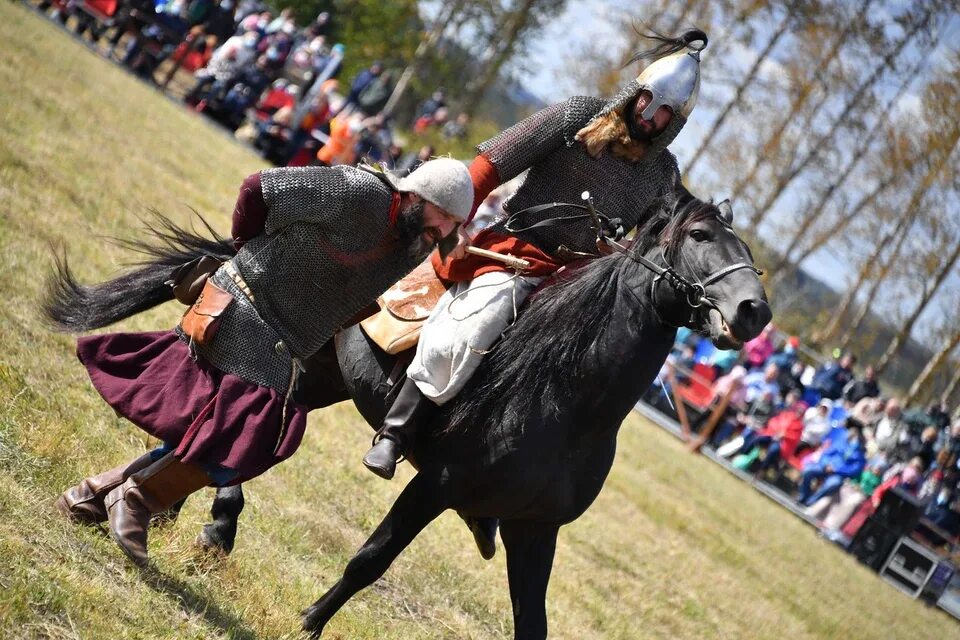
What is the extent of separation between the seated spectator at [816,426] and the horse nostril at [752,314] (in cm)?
1370

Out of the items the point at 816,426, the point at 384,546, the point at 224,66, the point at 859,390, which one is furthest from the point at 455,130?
the point at 384,546

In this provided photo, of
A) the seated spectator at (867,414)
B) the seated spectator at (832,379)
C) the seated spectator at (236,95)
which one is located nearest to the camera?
the seated spectator at (867,414)

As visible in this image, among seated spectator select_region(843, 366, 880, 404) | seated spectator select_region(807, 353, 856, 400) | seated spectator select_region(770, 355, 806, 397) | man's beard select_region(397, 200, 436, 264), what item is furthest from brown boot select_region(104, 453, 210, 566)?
seated spectator select_region(843, 366, 880, 404)

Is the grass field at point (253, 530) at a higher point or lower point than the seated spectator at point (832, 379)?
lower

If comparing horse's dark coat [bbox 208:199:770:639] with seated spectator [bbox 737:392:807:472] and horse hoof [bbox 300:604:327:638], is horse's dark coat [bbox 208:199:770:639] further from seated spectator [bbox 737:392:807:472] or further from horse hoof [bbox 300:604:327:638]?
seated spectator [bbox 737:392:807:472]

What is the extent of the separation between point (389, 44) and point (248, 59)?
1539cm

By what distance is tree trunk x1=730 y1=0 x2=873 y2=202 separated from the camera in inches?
1080

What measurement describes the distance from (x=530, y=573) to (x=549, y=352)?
0.99 m

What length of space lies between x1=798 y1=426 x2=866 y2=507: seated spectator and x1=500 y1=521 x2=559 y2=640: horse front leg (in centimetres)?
1257

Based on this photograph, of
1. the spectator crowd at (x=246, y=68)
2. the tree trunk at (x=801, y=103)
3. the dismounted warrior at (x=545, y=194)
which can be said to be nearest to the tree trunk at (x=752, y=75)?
the tree trunk at (x=801, y=103)

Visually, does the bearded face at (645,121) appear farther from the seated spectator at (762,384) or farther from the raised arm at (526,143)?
the seated spectator at (762,384)

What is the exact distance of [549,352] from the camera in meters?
4.46

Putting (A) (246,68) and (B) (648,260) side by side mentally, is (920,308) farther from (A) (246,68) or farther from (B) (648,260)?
(B) (648,260)

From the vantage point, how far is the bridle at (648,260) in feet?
13.9
